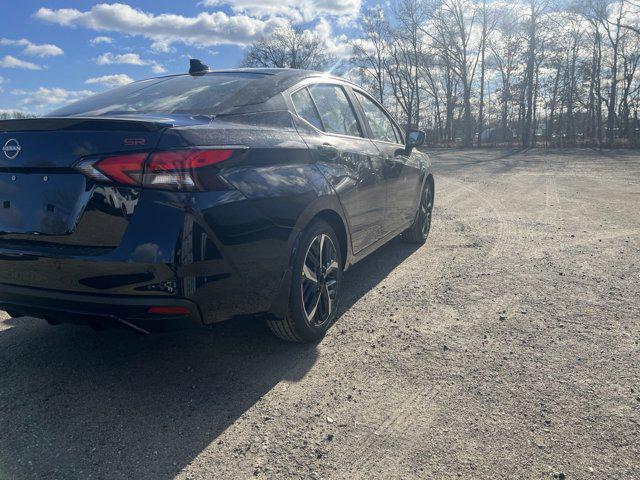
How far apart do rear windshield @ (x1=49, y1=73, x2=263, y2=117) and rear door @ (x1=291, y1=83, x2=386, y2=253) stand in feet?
1.54

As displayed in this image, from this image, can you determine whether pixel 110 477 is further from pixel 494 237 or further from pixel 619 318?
pixel 494 237

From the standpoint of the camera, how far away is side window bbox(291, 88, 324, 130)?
3.28 metres

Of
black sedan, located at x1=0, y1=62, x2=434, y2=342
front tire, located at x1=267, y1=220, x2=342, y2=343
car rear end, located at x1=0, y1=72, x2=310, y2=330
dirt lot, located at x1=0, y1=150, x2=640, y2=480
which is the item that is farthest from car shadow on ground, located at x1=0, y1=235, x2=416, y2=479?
car rear end, located at x1=0, y1=72, x2=310, y2=330

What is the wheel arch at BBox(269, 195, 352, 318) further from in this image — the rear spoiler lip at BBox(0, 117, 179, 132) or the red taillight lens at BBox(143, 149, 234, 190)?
the rear spoiler lip at BBox(0, 117, 179, 132)

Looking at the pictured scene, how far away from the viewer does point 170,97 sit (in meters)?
3.07

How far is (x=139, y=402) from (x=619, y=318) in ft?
10.4

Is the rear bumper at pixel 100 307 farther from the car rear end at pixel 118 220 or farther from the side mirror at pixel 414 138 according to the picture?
the side mirror at pixel 414 138

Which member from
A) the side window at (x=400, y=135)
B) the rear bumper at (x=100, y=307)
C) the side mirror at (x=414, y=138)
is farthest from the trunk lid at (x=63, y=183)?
the side window at (x=400, y=135)

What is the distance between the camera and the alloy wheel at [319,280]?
3.06 meters

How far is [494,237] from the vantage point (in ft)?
20.2

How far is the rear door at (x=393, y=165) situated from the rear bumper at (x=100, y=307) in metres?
2.51

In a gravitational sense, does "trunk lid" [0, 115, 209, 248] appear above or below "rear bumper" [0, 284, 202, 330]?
above

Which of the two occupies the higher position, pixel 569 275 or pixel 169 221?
pixel 169 221

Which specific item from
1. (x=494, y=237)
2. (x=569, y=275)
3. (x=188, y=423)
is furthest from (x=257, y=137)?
(x=494, y=237)
